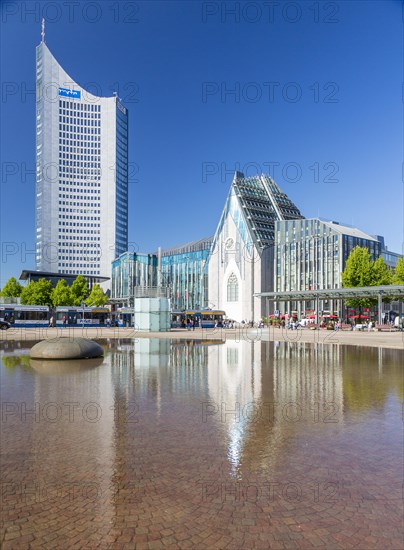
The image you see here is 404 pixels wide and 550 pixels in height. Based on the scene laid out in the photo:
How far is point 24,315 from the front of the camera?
5912 cm

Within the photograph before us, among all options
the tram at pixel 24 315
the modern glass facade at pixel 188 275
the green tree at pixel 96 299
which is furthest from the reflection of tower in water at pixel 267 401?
the modern glass facade at pixel 188 275

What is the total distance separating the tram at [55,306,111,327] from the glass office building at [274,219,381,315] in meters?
48.3

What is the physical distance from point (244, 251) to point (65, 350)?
8759 cm

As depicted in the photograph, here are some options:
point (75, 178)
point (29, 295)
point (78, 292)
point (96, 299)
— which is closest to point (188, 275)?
point (96, 299)

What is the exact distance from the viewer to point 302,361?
20859 millimetres

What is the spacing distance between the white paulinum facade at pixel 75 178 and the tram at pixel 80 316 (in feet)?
403

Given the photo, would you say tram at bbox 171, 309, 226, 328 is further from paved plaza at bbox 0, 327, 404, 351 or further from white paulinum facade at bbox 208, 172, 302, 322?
paved plaza at bbox 0, 327, 404, 351

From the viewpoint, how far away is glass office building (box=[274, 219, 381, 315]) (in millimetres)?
91500

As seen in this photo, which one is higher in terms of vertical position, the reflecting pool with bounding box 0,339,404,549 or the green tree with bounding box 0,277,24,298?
the green tree with bounding box 0,277,24,298

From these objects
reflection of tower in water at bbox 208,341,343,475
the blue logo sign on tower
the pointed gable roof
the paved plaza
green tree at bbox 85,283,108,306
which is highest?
the blue logo sign on tower

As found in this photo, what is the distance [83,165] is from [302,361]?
189 m

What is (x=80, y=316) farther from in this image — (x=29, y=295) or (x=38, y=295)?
(x=29, y=295)

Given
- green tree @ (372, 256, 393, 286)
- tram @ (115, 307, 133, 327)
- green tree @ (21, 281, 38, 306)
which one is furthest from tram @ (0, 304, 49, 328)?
green tree @ (372, 256, 393, 286)

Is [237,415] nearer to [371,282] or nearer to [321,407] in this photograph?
[321,407]
